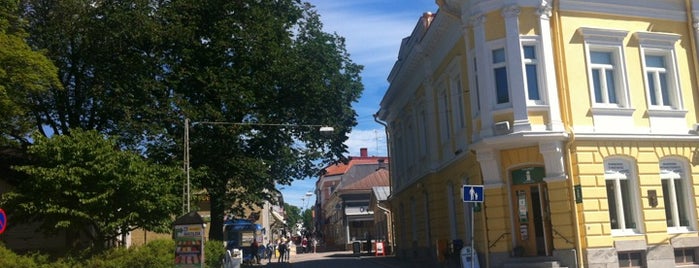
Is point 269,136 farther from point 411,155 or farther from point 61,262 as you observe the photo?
point 61,262

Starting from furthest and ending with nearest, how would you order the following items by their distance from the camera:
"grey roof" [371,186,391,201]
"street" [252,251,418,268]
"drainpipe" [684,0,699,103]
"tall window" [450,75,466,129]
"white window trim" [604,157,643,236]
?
"grey roof" [371,186,391,201]
"street" [252,251,418,268]
"tall window" [450,75,466,129]
"drainpipe" [684,0,699,103]
"white window trim" [604,157,643,236]

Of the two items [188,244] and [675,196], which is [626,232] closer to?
[675,196]

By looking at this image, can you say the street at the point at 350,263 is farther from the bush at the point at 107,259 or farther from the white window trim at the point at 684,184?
the bush at the point at 107,259

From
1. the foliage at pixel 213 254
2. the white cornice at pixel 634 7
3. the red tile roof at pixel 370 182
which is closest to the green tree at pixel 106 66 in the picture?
the foliage at pixel 213 254

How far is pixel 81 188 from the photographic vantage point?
62.6 ft

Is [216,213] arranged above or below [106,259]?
above

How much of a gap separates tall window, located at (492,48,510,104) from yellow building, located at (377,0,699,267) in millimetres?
30

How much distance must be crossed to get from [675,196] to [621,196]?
2.04 meters

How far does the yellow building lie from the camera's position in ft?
59.8

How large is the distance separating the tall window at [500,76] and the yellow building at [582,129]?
3cm

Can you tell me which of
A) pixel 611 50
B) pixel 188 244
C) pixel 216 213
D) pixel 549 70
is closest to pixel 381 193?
pixel 216 213

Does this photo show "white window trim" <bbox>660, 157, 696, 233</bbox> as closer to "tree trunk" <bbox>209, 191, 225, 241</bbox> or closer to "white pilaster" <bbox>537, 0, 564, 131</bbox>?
"white pilaster" <bbox>537, 0, 564, 131</bbox>

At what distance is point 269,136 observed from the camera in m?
28.7

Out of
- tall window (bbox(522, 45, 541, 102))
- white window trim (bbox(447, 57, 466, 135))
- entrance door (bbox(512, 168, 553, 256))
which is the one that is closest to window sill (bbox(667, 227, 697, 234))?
entrance door (bbox(512, 168, 553, 256))
